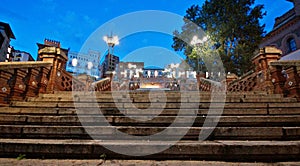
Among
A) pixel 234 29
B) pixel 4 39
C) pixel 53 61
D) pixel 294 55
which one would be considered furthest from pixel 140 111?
pixel 4 39

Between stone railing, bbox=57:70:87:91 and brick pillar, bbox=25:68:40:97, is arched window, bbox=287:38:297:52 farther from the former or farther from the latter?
brick pillar, bbox=25:68:40:97

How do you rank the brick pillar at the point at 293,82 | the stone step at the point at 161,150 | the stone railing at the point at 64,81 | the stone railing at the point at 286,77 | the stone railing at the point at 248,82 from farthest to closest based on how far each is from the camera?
the stone railing at the point at 248,82 < the stone railing at the point at 64,81 < the stone railing at the point at 286,77 < the brick pillar at the point at 293,82 < the stone step at the point at 161,150

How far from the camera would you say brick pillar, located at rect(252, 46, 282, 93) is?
5942mm

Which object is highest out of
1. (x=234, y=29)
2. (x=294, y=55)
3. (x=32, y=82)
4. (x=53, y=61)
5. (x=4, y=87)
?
(x=234, y=29)

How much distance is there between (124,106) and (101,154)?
166 cm

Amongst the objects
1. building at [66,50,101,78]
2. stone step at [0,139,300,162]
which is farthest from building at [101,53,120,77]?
building at [66,50,101,78]

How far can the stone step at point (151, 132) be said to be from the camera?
288 cm

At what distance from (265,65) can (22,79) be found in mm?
8064

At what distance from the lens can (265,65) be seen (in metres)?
6.34

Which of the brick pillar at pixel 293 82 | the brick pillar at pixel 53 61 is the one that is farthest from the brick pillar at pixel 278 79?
the brick pillar at pixel 53 61

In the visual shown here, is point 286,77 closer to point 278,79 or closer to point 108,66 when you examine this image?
point 278,79

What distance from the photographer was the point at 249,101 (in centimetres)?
442

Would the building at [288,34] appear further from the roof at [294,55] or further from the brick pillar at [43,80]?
the brick pillar at [43,80]

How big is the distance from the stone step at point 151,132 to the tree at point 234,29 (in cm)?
1233
